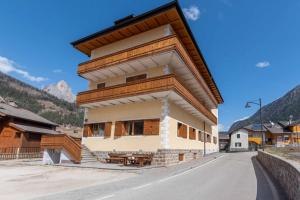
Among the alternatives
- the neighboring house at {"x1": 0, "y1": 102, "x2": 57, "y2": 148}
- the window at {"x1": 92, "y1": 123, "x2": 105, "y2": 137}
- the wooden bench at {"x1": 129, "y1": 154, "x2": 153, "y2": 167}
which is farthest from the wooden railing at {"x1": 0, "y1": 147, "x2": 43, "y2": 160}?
the wooden bench at {"x1": 129, "y1": 154, "x2": 153, "y2": 167}

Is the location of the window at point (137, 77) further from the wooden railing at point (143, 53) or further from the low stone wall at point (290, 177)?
A: the low stone wall at point (290, 177)

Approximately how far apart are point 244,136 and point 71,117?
3404 inches

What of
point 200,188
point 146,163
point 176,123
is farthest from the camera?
point 176,123

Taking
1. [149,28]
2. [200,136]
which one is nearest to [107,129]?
[149,28]

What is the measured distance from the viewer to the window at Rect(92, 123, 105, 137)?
22.4 metres

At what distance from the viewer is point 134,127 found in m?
20.1

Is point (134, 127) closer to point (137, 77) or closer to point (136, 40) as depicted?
point (137, 77)

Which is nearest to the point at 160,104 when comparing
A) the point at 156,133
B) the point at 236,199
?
the point at 156,133

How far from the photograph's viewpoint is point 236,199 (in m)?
7.09

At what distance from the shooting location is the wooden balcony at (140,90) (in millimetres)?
17097

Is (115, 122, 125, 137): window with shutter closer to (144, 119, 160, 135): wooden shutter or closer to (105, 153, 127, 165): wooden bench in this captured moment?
(105, 153, 127, 165): wooden bench

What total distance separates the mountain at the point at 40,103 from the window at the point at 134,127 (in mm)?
93672

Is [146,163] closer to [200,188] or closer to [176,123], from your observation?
[176,123]

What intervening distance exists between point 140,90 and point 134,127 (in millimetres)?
3953
